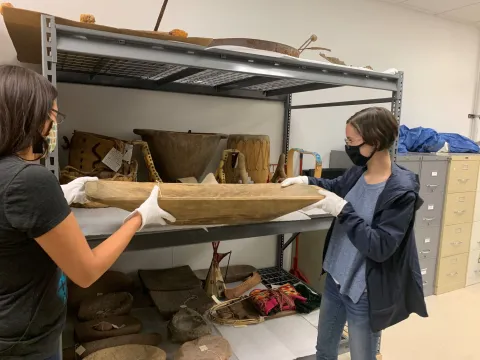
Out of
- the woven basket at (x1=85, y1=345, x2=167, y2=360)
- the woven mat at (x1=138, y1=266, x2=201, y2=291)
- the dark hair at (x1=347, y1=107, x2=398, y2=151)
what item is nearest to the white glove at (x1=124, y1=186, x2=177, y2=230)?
the woven basket at (x1=85, y1=345, x2=167, y2=360)

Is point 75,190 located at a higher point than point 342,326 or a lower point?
higher

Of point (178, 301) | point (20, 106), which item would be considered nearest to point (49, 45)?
point (20, 106)

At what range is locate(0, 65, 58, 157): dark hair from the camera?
802 mm

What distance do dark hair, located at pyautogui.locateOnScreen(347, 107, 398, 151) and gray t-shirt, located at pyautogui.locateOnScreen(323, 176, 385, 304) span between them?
168mm

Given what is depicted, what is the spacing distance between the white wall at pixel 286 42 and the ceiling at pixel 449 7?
0.06 meters

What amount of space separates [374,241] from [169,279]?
1.33 metres

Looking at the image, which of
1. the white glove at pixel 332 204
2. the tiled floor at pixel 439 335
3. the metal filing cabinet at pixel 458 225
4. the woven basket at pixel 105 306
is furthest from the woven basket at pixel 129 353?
the metal filing cabinet at pixel 458 225

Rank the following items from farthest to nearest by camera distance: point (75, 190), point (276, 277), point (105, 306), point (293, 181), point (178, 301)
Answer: point (276, 277)
point (178, 301)
point (105, 306)
point (293, 181)
point (75, 190)

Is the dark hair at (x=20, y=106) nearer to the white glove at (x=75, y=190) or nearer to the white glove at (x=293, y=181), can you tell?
the white glove at (x=75, y=190)

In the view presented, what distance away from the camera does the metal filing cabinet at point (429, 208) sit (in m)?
2.89

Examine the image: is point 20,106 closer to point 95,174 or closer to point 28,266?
point 28,266

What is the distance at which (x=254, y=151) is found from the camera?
7.01 feet

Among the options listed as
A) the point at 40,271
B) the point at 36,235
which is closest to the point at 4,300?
the point at 40,271

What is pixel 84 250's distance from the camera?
88 cm
